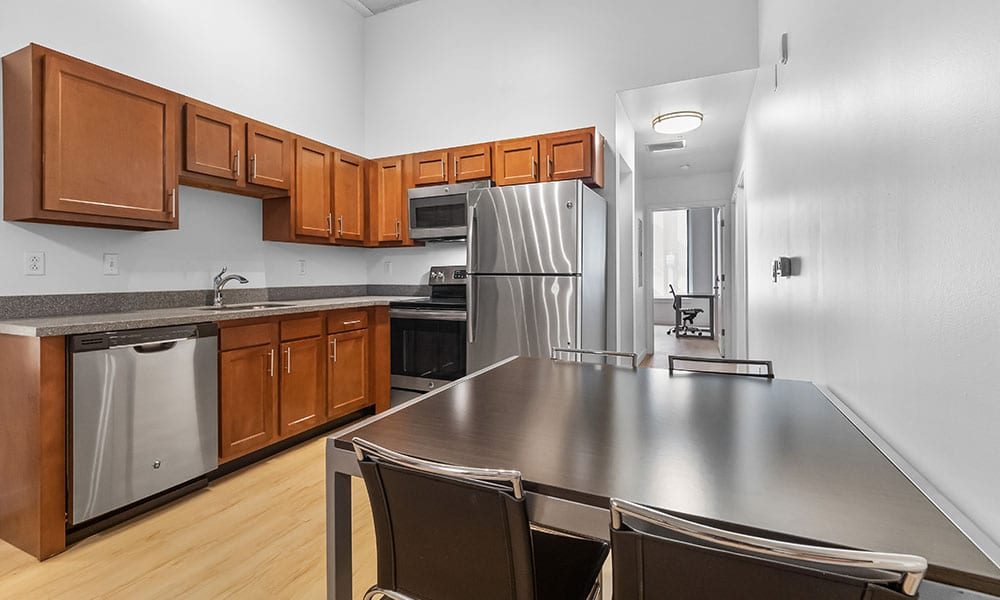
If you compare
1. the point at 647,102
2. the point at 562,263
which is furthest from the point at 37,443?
the point at 647,102

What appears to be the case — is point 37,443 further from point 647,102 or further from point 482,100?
point 647,102

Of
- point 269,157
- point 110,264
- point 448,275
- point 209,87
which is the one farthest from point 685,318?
point 110,264

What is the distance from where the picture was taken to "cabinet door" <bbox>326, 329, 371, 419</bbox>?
11.0 feet

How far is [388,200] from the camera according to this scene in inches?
165

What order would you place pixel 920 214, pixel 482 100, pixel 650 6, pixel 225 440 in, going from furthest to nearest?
pixel 482 100 → pixel 650 6 → pixel 225 440 → pixel 920 214

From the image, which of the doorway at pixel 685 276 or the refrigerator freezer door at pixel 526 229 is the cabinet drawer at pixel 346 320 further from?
the doorway at pixel 685 276

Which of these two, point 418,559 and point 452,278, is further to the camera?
point 452,278

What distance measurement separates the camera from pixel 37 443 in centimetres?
188

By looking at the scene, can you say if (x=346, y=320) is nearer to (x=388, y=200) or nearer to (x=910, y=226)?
(x=388, y=200)

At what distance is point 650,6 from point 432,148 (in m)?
2.07

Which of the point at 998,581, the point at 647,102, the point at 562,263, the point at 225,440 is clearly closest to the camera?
the point at 998,581

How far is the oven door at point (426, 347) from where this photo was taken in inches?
142

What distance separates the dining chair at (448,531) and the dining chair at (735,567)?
186mm

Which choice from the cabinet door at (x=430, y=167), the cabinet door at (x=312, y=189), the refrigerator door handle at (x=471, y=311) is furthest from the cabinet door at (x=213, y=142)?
the refrigerator door handle at (x=471, y=311)
